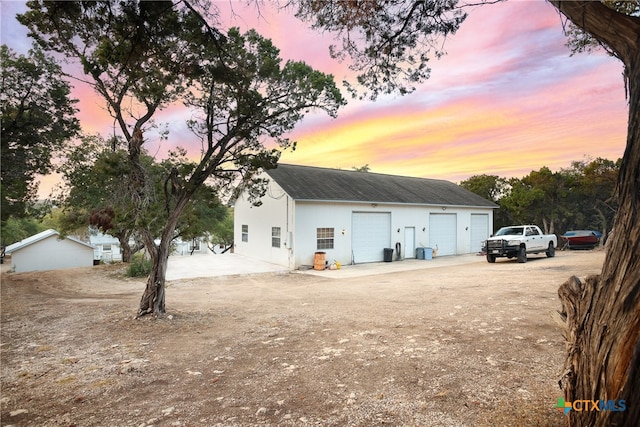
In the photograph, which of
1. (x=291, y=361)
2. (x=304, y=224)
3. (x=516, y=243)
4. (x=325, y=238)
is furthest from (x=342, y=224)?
(x=291, y=361)

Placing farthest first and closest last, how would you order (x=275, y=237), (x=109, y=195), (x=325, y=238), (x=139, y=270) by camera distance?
(x=275, y=237) → (x=325, y=238) → (x=139, y=270) → (x=109, y=195)

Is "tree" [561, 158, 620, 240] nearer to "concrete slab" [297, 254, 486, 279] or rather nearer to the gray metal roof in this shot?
the gray metal roof

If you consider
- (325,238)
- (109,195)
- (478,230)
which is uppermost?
(109,195)

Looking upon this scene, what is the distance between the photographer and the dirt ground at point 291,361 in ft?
11.7

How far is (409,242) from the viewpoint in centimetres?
2208

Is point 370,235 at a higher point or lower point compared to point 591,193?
lower

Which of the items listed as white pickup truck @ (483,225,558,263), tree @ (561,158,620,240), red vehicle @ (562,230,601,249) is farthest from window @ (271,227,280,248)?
tree @ (561,158,620,240)

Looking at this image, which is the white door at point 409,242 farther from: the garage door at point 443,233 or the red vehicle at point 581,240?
the red vehicle at point 581,240

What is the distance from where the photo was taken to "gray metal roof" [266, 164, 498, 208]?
62.3ft

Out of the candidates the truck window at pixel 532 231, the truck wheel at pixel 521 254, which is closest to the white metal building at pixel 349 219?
the truck window at pixel 532 231

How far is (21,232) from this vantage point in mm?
48875

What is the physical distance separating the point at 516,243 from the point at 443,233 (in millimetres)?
6270

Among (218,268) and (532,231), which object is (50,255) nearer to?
(218,268)

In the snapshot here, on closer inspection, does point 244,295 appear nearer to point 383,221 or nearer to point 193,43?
point 193,43
